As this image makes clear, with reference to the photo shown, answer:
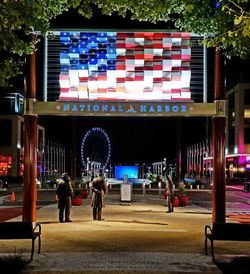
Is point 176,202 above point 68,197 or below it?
below

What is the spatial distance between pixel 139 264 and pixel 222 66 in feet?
23.1

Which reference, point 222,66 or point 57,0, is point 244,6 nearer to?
point 57,0

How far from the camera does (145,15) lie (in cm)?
1073

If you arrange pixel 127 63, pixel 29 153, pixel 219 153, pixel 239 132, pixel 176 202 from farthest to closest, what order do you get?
pixel 239 132, pixel 176 202, pixel 127 63, pixel 29 153, pixel 219 153

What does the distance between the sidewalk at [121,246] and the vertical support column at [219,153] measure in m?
1.03

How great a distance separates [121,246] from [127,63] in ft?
19.6

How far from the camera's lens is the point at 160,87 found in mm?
15891

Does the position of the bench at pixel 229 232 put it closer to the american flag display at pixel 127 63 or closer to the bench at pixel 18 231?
the bench at pixel 18 231

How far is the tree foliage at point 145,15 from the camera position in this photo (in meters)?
9.42

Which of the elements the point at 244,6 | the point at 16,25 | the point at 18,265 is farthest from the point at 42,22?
the point at 18,265

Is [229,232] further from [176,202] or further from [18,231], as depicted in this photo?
[176,202]

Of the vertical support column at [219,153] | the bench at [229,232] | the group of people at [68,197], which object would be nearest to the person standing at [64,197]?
the group of people at [68,197]

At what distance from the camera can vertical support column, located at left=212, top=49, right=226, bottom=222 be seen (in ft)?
47.8

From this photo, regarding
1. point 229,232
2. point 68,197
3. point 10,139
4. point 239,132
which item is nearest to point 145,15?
point 229,232
